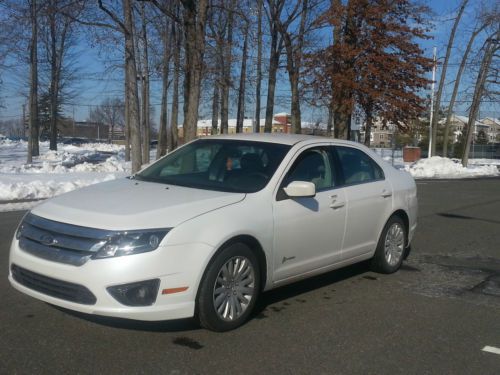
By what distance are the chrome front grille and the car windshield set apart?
4.11 ft

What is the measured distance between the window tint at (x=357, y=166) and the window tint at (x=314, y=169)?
0.26 metres

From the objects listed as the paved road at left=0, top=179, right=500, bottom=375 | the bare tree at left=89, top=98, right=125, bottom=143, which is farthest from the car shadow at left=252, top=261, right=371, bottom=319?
the bare tree at left=89, top=98, right=125, bottom=143

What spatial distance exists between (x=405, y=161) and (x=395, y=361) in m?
37.4

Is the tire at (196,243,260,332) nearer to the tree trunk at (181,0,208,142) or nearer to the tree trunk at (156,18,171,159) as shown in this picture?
the tree trunk at (181,0,208,142)

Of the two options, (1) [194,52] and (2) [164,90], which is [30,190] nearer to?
(1) [194,52]

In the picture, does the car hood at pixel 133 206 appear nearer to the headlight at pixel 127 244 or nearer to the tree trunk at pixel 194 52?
the headlight at pixel 127 244

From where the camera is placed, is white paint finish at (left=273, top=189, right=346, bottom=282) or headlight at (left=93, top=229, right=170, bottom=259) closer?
headlight at (left=93, top=229, right=170, bottom=259)

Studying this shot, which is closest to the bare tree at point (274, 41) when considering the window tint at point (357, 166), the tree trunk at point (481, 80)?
Answer: the tree trunk at point (481, 80)

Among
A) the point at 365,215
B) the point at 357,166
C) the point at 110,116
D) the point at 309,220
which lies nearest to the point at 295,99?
the point at 357,166

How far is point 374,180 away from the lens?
6547 millimetres

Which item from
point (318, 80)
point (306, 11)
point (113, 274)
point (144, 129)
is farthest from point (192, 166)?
point (144, 129)

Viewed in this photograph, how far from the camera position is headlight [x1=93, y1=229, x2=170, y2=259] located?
13.4 feet

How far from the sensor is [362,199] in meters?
6.13

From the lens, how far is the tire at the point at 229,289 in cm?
443
